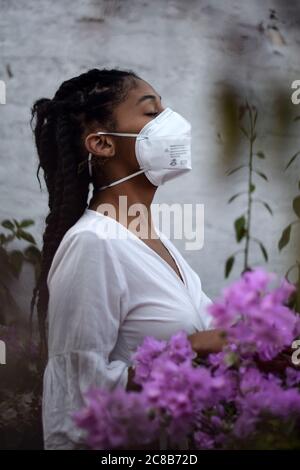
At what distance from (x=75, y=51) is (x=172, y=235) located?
2.44ft

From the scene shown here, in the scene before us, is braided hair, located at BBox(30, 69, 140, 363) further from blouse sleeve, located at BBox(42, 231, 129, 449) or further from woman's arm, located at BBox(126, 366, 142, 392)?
woman's arm, located at BBox(126, 366, 142, 392)

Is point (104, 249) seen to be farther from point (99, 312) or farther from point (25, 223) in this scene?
point (25, 223)

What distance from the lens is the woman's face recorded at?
2441 mm

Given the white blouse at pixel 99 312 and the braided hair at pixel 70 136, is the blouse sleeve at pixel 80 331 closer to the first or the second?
the white blouse at pixel 99 312

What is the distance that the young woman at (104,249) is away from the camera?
7.10ft

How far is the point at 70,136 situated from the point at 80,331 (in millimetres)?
633

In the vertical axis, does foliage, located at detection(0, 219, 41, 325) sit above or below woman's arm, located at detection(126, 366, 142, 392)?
above

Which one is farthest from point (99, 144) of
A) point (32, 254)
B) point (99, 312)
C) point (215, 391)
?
point (215, 391)

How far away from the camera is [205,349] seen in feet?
6.91

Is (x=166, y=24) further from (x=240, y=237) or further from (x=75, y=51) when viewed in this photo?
(x=240, y=237)

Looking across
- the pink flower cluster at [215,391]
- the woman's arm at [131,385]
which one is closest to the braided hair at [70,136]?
the woman's arm at [131,385]

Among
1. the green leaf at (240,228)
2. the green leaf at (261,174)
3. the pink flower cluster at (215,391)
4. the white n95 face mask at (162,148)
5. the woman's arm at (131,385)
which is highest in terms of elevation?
the white n95 face mask at (162,148)

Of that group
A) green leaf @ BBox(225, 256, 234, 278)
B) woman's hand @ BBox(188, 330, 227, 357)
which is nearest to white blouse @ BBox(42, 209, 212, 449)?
woman's hand @ BBox(188, 330, 227, 357)
